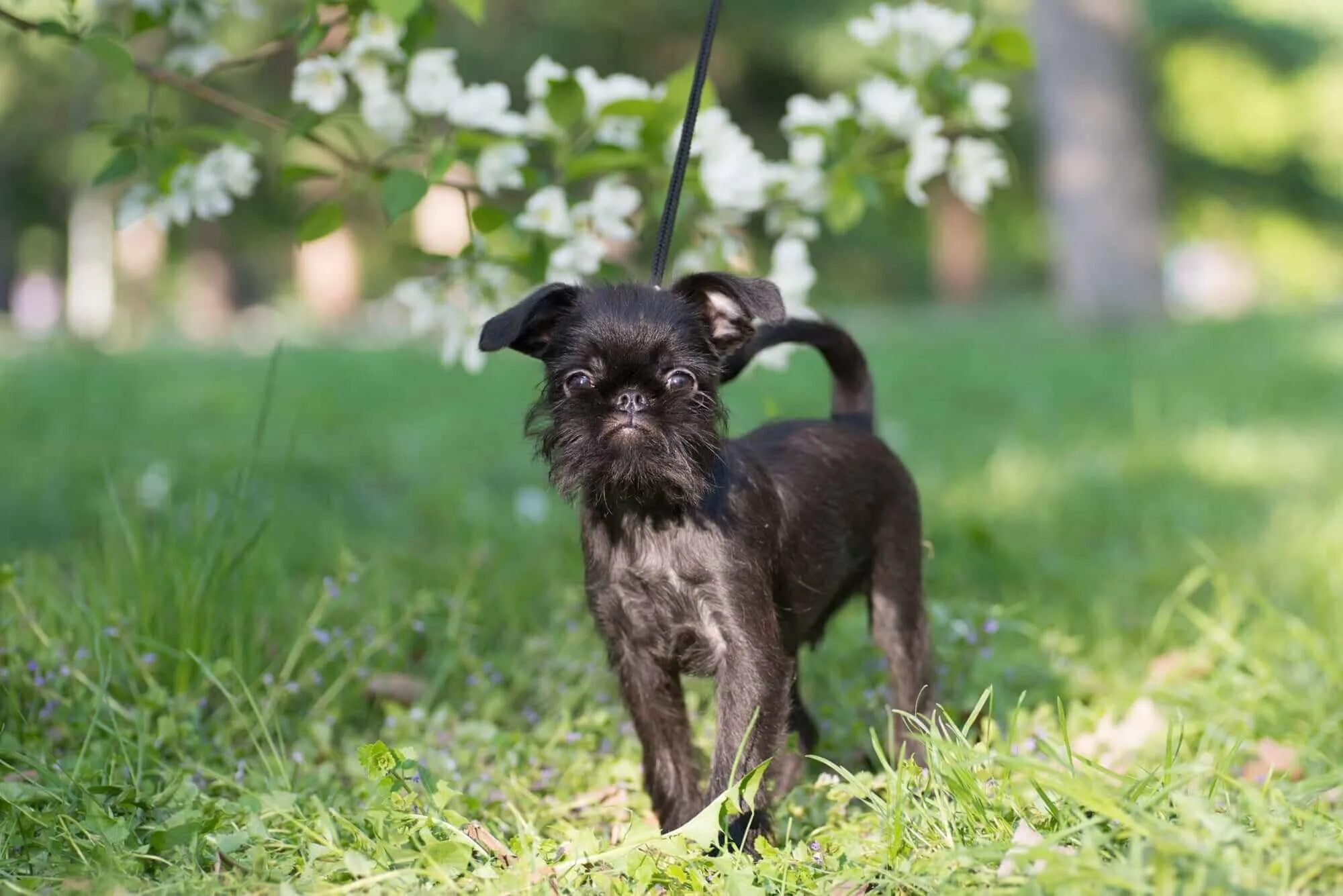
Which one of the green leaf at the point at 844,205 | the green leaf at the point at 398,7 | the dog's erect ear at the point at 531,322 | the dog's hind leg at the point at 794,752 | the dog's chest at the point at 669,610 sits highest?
the green leaf at the point at 398,7

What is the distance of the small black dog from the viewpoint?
322 cm

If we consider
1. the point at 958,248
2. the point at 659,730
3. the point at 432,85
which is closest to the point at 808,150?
the point at 432,85

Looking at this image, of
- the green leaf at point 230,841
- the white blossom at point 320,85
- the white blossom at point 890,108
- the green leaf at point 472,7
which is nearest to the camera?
the green leaf at point 230,841

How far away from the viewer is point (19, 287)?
43.7 meters

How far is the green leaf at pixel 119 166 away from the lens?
412 cm

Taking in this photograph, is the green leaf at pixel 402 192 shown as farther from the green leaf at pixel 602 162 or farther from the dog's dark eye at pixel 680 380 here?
the dog's dark eye at pixel 680 380

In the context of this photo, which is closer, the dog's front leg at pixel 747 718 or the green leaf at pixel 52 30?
the dog's front leg at pixel 747 718

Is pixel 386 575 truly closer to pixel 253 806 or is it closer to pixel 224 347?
pixel 253 806

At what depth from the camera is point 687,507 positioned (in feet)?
11.3

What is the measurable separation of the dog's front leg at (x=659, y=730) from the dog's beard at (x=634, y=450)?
1.74 feet

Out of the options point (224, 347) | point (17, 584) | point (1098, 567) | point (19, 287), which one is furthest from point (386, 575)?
point (19, 287)

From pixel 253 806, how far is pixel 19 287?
4523cm

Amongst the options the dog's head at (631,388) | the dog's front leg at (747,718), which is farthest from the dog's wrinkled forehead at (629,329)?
the dog's front leg at (747,718)

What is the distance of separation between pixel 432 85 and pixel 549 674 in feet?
6.42
